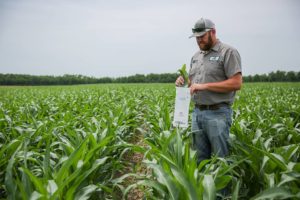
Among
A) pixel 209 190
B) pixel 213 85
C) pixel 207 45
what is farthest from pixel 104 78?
pixel 209 190

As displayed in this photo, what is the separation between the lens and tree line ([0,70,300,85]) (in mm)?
46906

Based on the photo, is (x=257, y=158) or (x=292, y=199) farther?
(x=257, y=158)

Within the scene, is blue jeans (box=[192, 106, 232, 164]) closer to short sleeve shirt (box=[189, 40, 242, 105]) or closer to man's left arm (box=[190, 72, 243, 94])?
short sleeve shirt (box=[189, 40, 242, 105])

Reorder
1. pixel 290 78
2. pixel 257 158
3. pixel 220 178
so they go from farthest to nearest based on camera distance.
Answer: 1. pixel 290 78
2. pixel 257 158
3. pixel 220 178

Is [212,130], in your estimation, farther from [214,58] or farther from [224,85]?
[214,58]

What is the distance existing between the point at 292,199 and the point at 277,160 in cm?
29

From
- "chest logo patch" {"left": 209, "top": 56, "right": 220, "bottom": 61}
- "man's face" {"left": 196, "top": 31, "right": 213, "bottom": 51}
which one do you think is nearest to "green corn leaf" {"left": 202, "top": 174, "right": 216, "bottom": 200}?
"chest logo patch" {"left": 209, "top": 56, "right": 220, "bottom": 61}

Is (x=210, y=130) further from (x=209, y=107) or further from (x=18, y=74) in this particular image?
(x=18, y=74)

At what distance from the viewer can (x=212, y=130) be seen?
9.56ft

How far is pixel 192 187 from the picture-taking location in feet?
5.37

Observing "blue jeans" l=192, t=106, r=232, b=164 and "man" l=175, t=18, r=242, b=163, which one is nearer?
"man" l=175, t=18, r=242, b=163

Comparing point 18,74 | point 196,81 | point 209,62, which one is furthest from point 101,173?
point 18,74

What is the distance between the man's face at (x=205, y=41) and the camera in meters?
2.86

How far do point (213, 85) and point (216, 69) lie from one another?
24cm
